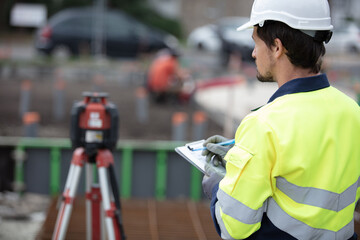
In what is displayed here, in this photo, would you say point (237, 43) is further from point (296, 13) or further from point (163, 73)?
point (296, 13)

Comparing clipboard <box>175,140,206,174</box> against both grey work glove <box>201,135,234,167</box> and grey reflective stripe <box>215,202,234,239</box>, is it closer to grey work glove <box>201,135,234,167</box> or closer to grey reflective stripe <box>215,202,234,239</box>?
grey work glove <box>201,135,234,167</box>

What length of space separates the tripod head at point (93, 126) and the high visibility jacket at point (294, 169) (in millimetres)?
1637

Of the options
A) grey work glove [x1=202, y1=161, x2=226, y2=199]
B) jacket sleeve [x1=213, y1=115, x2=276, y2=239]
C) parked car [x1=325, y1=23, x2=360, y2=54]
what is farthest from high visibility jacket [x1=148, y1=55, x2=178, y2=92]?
jacket sleeve [x1=213, y1=115, x2=276, y2=239]

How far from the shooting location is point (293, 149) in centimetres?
181

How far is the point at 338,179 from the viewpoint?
1897mm

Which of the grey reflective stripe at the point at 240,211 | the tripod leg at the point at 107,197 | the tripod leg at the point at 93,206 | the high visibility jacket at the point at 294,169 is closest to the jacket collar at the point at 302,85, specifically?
the high visibility jacket at the point at 294,169

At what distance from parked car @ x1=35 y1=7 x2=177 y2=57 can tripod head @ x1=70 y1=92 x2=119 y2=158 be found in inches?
532

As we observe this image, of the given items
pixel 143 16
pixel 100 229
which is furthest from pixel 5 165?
pixel 143 16

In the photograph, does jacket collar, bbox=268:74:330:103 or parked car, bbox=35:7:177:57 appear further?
parked car, bbox=35:7:177:57

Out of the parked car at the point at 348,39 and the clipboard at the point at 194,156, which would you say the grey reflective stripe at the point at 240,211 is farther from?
the parked car at the point at 348,39

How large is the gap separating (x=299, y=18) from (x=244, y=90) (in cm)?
1179

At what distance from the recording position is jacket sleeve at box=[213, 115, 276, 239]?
180 cm

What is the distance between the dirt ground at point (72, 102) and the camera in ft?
29.6

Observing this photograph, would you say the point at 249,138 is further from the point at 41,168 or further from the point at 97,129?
the point at 41,168
